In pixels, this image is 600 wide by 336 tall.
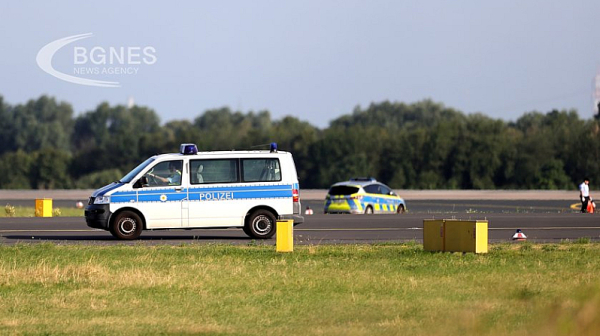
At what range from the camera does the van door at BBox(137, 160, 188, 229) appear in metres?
23.8

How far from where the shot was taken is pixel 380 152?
86.2 metres

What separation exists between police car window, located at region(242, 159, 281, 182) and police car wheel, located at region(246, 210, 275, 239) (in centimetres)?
77

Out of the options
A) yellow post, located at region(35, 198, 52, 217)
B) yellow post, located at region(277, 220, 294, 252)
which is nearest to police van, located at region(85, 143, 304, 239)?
yellow post, located at region(277, 220, 294, 252)

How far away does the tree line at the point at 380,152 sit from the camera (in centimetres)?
7981

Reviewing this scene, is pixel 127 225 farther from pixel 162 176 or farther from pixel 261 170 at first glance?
pixel 261 170

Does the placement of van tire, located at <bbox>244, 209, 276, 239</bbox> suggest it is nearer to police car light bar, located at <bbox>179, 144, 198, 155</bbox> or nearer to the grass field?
police car light bar, located at <bbox>179, 144, 198, 155</bbox>

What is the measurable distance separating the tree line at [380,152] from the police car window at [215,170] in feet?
182

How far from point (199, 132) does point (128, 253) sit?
63.8 meters

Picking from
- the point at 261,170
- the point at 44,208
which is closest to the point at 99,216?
the point at 261,170

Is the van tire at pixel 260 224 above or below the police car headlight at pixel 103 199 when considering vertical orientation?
below

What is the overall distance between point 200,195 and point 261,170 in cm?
151

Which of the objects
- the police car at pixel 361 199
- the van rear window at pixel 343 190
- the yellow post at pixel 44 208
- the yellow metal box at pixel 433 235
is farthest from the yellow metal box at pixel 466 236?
the yellow post at pixel 44 208

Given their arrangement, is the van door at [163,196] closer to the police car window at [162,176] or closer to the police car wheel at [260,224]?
the police car window at [162,176]

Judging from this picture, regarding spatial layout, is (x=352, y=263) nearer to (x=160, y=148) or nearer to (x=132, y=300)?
(x=132, y=300)
